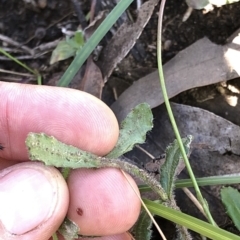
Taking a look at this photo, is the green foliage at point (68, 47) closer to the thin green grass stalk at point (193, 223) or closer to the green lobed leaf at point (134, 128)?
the green lobed leaf at point (134, 128)

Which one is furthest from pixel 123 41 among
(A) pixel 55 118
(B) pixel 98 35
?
(A) pixel 55 118

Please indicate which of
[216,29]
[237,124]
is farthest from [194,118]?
[216,29]

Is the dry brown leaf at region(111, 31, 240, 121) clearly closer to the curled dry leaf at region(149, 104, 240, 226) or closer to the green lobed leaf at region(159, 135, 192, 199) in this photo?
the curled dry leaf at region(149, 104, 240, 226)

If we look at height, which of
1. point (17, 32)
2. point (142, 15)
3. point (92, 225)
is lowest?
point (92, 225)

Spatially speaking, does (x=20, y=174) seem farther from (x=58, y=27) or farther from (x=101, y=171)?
(x=58, y=27)

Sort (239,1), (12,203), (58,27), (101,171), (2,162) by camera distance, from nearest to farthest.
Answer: (12,203) → (101,171) → (2,162) → (239,1) → (58,27)

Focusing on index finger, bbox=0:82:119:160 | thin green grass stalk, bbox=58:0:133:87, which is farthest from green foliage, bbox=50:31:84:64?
index finger, bbox=0:82:119:160

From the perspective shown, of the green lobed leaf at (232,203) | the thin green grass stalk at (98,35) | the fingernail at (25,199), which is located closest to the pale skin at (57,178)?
the fingernail at (25,199)
